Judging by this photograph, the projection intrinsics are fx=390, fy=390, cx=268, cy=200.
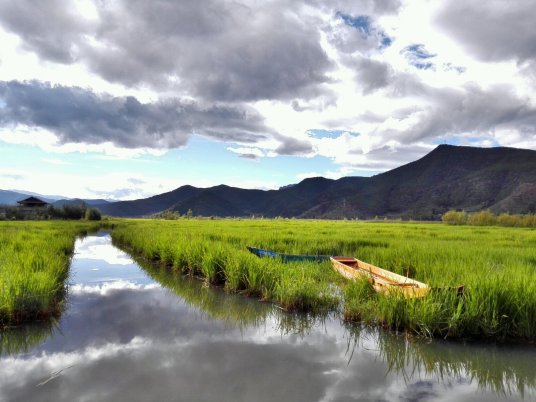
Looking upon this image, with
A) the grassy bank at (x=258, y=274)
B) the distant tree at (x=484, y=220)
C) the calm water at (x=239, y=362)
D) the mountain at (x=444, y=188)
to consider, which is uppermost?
the mountain at (x=444, y=188)

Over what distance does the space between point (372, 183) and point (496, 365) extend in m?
158

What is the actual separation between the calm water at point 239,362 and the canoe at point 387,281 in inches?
37.8

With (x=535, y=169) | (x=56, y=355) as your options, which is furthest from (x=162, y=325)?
(x=535, y=169)

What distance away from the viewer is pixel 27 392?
518 cm

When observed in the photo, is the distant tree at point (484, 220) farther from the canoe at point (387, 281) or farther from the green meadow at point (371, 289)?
the canoe at point (387, 281)

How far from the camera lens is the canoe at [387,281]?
7.77 m

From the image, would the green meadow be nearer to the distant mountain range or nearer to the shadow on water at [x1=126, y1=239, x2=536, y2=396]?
the shadow on water at [x1=126, y1=239, x2=536, y2=396]

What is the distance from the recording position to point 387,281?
920 centimetres

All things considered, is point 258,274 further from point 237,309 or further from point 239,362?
point 239,362

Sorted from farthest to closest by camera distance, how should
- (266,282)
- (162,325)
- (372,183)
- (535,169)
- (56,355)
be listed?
(372,183) < (535,169) < (266,282) < (162,325) < (56,355)

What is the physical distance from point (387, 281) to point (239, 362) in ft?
14.5

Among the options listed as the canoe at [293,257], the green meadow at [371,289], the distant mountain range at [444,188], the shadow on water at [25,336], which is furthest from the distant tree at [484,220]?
the shadow on water at [25,336]

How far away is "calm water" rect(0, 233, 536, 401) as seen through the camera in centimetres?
532

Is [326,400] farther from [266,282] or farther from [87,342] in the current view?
[266,282]
